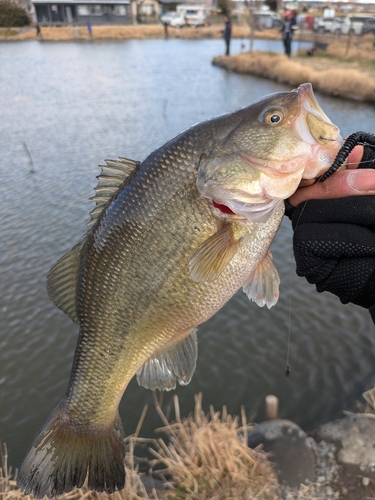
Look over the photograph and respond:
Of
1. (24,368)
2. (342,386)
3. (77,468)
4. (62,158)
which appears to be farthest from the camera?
(62,158)

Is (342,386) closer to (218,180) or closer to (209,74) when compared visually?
(218,180)

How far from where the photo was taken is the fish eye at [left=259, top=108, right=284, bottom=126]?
Answer: 182 centimetres

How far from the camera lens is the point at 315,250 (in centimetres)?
203

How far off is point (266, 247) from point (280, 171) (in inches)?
15.4

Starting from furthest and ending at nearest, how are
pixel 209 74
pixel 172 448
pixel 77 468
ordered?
pixel 209 74 → pixel 172 448 → pixel 77 468

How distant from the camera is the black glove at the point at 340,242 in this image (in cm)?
194

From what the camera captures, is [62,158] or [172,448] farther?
[62,158]

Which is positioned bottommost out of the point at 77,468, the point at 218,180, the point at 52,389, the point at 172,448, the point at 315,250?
the point at 52,389

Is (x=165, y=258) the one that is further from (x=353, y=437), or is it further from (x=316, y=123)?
(x=353, y=437)

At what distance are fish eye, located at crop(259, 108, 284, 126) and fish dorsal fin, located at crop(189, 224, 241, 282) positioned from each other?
1.65ft

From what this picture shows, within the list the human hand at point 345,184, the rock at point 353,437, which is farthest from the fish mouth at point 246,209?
the rock at point 353,437

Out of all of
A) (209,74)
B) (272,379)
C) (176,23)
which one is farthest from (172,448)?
(176,23)

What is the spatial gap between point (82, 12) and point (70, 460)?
225ft

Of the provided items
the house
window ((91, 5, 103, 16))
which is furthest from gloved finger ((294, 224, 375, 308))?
window ((91, 5, 103, 16))
